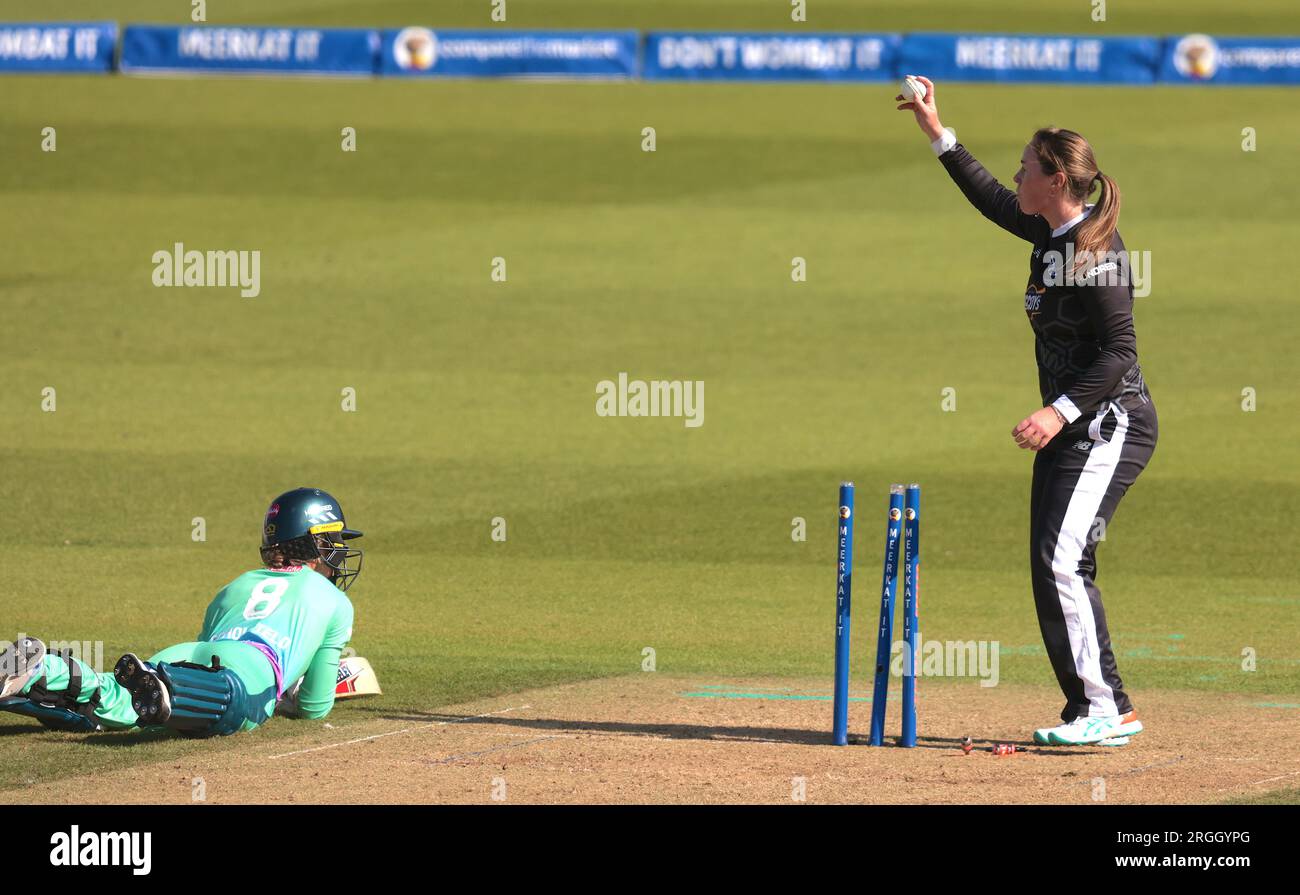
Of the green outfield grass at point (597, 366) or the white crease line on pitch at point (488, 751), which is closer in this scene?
the white crease line on pitch at point (488, 751)

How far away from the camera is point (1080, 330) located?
7793 millimetres

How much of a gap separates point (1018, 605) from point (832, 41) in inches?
745

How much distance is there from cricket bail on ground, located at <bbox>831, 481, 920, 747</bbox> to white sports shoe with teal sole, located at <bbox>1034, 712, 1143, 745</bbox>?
Result: 1.97 ft

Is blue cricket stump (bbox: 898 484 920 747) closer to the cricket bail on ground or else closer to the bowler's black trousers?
the cricket bail on ground

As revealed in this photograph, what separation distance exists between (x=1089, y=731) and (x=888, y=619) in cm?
97

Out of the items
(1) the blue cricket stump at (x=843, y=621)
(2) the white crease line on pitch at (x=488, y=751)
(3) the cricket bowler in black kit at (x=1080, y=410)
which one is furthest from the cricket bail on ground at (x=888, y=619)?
(2) the white crease line on pitch at (x=488, y=751)

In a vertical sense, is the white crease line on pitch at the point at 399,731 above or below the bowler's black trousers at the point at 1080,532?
below

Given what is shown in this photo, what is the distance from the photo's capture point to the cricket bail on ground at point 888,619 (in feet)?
26.0

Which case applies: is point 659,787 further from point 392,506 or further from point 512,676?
point 392,506

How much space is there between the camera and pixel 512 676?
9938 mm

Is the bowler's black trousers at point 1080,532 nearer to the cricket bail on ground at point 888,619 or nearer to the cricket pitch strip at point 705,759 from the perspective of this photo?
the cricket pitch strip at point 705,759

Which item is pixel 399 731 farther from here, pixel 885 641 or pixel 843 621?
pixel 885 641

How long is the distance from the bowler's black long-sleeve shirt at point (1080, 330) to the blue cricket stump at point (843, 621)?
39.1 inches

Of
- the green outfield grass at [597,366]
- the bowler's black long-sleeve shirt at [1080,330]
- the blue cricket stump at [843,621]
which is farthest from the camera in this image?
the green outfield grass at [597,366]
